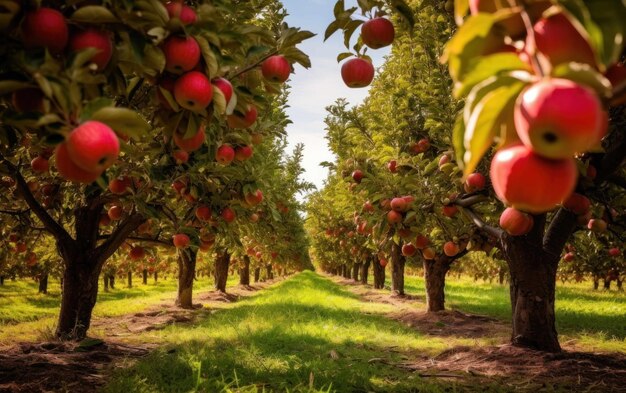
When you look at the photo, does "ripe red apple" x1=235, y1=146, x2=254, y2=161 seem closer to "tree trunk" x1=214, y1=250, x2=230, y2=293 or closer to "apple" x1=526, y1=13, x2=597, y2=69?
"apple" x1=526, y1=13, x2=597, y2=69

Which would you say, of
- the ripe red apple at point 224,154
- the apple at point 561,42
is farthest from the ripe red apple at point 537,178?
the ripe red apple at point 224,154

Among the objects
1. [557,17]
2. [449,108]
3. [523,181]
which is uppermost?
[449,108]

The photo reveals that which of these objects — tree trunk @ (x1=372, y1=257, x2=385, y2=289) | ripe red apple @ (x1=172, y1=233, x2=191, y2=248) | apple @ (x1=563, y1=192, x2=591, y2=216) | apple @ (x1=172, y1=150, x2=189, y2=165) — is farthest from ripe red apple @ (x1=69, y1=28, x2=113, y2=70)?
tree trunk @ (x1=372, y1=257, x2=385, y2=289)

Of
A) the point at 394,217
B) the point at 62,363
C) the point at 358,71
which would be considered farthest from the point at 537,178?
the point at 62,363

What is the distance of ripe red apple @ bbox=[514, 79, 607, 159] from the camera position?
2.81 feet

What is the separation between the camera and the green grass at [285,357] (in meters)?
4.96

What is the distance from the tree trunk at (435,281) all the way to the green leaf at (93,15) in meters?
12.5

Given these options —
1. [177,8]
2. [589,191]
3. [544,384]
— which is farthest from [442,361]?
[177,8]

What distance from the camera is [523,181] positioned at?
3.18ft

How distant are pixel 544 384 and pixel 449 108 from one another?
3722mm

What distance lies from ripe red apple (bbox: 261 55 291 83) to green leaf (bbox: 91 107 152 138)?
974 mm

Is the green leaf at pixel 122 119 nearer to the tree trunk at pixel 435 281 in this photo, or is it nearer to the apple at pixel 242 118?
the apple at pixel 242 118

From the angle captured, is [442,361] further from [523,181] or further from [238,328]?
[523,181]

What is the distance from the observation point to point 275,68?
2422 mm
